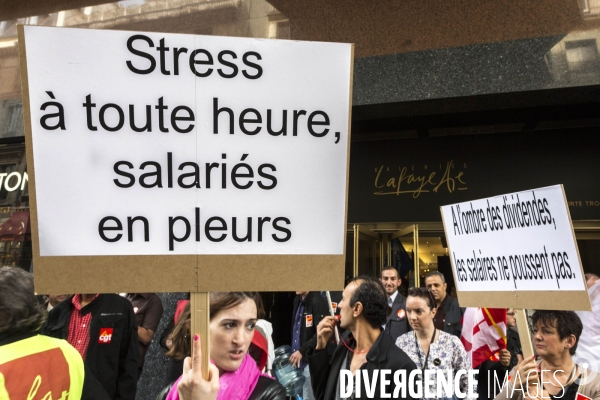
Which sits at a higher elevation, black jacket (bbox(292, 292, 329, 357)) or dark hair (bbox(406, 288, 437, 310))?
dark hair (bbox(406, 288, 437, 310))

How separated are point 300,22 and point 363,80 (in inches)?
39.5

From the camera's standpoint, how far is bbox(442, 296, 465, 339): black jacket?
6477 mm

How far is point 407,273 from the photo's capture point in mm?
9039

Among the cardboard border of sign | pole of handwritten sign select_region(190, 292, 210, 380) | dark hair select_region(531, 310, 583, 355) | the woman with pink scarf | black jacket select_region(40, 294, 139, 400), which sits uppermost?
the cardboard border of sign

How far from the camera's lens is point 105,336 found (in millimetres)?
4871

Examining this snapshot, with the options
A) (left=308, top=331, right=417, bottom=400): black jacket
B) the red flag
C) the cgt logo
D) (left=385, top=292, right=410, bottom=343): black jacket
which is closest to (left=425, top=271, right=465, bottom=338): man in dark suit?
(left=385, top=292, right=410, bottom=343): black jacket

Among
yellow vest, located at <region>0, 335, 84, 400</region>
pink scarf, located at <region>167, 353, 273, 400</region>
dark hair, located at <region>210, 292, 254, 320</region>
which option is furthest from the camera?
dark hair, located at <region>210, 292, 254, 320</region>

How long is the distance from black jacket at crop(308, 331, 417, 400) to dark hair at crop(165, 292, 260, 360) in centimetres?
83

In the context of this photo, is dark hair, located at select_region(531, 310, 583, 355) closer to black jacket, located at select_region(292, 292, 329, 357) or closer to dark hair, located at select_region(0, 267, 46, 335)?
dark hair, located at select_region(0, 267, 46, 335)

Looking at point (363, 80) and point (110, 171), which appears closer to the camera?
point (110, 171)

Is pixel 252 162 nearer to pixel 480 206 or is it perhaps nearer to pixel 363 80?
pixel 480 206

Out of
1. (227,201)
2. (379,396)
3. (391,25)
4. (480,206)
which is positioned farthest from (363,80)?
(227,201)

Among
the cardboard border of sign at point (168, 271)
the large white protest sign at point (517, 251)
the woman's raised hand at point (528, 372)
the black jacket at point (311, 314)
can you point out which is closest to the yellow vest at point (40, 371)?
the cardboard border of sign at point (168, 271)

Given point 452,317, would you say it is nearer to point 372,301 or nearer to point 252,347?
point 252,347
